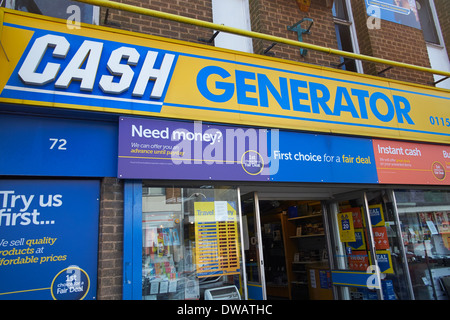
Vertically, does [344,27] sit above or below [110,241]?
above

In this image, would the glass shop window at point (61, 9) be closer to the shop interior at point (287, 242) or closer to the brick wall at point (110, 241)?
the brick wall at point (110, 241)

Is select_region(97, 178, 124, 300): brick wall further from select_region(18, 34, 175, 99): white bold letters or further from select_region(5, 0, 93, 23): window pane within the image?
select_region(5, 0, 93, 23): window pane

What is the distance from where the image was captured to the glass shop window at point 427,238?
6.29 metres

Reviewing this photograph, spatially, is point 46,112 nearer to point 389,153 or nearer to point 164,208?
point 164,208

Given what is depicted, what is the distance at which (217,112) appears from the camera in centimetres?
496

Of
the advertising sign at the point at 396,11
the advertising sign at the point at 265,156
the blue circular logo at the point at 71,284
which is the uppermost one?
the advertising sign at the point at 396,11

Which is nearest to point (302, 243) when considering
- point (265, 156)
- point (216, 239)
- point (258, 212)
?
point (258, 212)

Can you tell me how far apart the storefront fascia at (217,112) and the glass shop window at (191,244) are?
11 cm

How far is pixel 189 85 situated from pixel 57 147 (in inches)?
73.6

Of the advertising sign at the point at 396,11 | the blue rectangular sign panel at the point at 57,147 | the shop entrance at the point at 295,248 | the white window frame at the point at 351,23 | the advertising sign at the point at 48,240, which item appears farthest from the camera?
the white window frame at the point at 351,23

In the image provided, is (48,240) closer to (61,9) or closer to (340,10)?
(61,9)

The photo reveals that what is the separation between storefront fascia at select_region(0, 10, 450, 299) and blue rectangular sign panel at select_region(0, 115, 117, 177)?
22 centimetres

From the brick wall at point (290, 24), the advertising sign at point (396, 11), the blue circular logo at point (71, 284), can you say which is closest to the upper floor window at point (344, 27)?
the advertising sign at point (396, 11)

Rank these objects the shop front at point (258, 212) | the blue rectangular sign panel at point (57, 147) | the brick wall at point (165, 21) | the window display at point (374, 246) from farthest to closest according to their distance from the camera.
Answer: the window display at point (374, 246) < the brick wall at point (165, 21) < the shop front at point (258, 212) < the blue rectangular sign panel at point (57, 147)
